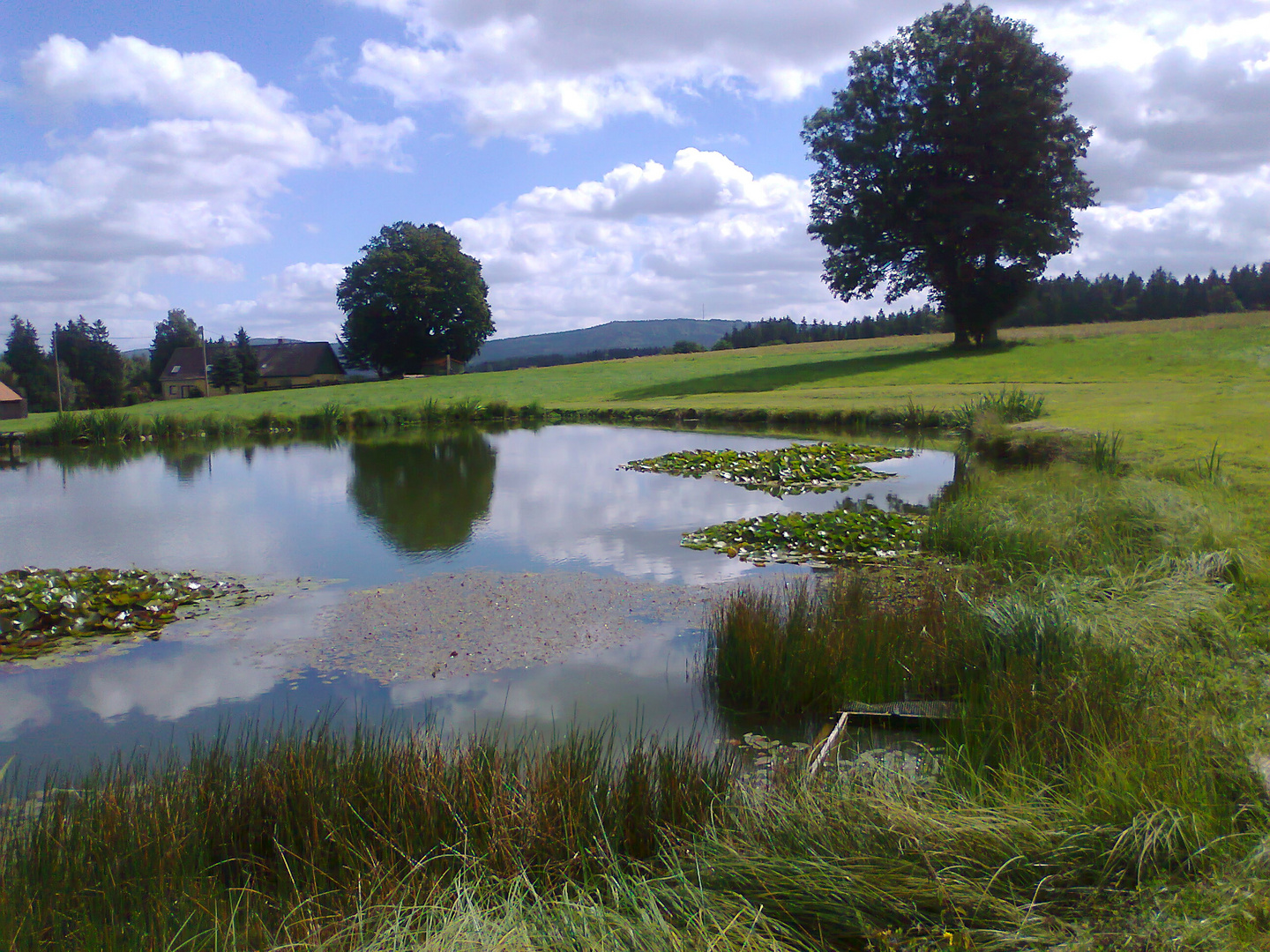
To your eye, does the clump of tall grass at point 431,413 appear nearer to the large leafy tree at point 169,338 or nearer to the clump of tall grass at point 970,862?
the clump of tall grass at point 970,862

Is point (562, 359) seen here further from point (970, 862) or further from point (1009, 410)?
point (970, 862)

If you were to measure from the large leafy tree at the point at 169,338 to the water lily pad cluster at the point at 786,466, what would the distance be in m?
73.7

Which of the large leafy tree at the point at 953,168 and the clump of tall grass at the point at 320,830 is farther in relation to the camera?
the large leafy tree at the point at 953,168

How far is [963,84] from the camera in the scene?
130 feet

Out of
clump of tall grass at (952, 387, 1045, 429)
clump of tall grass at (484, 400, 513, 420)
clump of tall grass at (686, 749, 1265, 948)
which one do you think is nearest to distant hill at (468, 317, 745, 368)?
clump of tall grass at (484, 400, 513, 420)

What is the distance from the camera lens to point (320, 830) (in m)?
4.08

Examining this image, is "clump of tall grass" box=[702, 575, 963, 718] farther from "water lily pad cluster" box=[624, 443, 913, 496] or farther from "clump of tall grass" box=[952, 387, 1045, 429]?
"clump of tall grass" box=[952, 387, 1045, 429]

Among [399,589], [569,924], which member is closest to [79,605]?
[399,589]

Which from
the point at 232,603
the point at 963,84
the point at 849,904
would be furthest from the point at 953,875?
the point at 963,84

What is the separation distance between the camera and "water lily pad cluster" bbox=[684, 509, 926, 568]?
10.3 meters

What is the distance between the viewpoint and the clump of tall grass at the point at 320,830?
3.58 m

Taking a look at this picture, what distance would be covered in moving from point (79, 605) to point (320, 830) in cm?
577

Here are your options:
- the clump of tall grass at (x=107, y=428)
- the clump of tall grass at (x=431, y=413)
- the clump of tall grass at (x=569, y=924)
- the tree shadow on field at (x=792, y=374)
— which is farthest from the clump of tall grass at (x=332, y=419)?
the clump of tall grass at (x=569, y=924)

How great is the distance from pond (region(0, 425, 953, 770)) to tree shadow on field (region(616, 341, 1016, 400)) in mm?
21035
